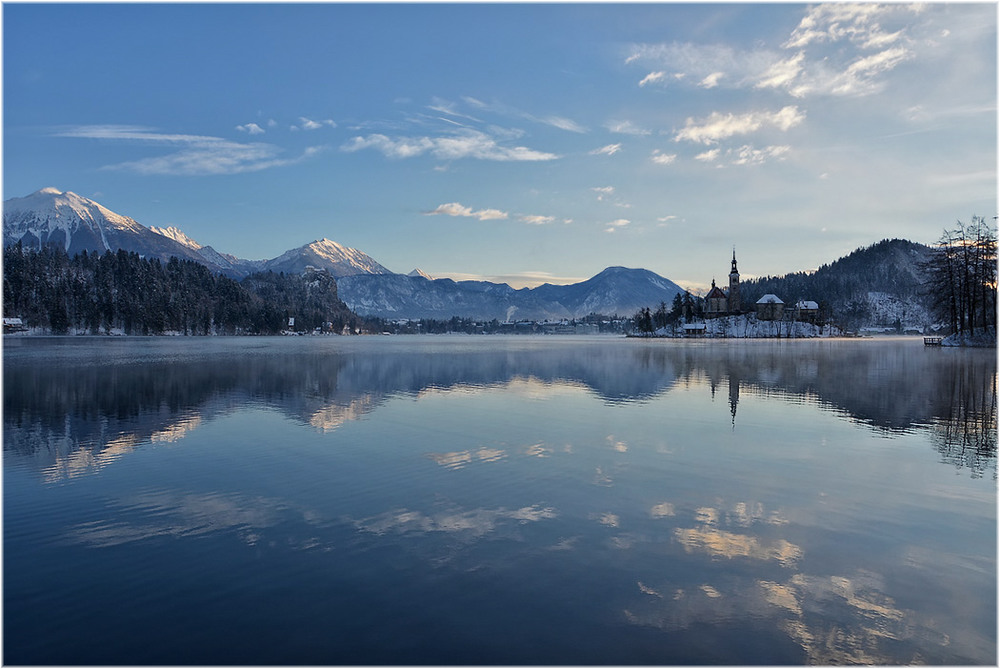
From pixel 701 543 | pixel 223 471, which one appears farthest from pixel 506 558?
pixel 223 471

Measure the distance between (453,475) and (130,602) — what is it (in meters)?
9.67

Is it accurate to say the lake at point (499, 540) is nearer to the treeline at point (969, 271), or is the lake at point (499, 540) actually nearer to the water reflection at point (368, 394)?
the water reflection at point (368, 394)

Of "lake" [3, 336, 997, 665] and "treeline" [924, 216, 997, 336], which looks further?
"treeline" [924, 216, 997, 336]

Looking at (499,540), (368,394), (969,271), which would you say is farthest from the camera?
(969,271)

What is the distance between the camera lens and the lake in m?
8.55

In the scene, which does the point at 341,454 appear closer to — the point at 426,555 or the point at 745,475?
the point at 426,555

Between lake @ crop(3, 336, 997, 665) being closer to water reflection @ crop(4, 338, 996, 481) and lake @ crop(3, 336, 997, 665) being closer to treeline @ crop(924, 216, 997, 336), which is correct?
water reflection @ crop(4, 338, 996, 481)

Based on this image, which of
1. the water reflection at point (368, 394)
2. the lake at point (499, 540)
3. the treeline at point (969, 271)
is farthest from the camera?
the treeline at point (969, 271)

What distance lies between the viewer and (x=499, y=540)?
40.7ft

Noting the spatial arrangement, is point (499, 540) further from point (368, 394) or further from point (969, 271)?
point (969, 271)

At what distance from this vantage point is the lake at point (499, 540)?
28.0 ft

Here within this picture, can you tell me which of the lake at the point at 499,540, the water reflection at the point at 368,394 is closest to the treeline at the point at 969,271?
the water reflection at the point at 368,394

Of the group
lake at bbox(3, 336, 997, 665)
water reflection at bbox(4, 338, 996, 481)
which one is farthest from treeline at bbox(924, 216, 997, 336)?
lake at bbox(3, 336, 997, 665)

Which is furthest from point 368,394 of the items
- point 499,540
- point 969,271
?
point 969,271
